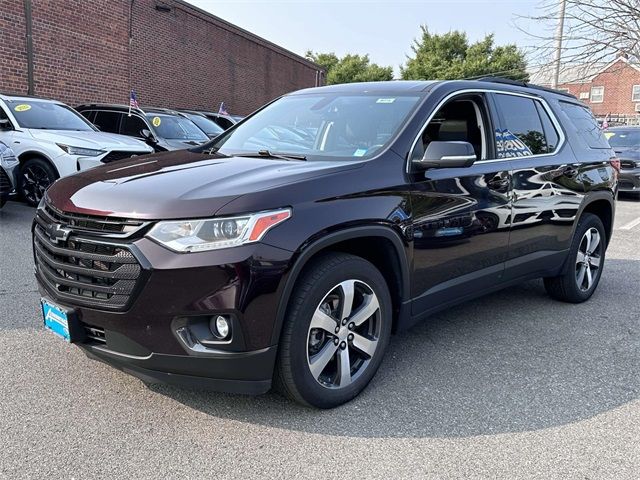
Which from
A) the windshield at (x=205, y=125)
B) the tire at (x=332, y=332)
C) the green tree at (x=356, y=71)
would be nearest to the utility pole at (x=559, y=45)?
the windshield at (x=205, y=125)

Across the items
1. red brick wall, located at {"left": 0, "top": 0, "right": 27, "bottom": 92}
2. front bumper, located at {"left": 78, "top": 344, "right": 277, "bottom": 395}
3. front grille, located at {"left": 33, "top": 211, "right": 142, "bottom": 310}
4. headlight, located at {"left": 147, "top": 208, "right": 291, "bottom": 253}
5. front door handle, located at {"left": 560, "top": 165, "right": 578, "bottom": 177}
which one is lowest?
front bumper, located at {"left": 78, "top": 344, "right": 277, "bottom": 395}

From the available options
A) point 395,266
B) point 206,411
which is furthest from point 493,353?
point 206,411

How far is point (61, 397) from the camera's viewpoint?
9.94ft

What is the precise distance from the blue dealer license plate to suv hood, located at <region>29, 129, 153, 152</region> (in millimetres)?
5942

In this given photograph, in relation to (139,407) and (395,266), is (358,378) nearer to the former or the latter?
(395,266)

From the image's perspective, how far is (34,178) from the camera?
8.46 metres

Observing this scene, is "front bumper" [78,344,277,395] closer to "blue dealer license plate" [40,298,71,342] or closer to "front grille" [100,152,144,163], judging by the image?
"blue dealer license plate" [40,298,71,342]

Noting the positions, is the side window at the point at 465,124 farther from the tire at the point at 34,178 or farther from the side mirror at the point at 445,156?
the tire at the point at 34,178

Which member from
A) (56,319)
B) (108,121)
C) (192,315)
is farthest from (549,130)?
(108,121)

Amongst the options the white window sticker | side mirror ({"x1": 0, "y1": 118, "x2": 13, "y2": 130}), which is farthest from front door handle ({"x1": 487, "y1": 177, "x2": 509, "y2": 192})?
side mirror ({"x1": 0, "y1": 118, "x2": 13, "y2": 130})

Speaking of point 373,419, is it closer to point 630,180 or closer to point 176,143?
point 176,143

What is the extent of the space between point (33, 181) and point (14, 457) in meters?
6.91

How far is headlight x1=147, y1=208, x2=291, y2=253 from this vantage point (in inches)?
99.7

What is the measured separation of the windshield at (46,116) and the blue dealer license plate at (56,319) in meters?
6.86
